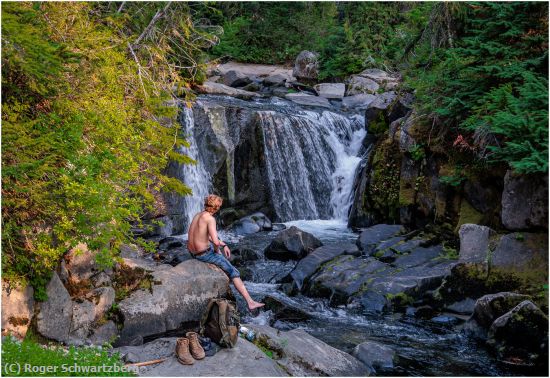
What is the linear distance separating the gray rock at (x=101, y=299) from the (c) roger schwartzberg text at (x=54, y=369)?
1.74m

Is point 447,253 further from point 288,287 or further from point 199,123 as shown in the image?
point 199,123

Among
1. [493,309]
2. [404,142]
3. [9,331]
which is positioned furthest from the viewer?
[404,142]

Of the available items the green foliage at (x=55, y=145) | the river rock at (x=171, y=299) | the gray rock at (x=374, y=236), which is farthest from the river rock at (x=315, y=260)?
the green foliage at (x=55, y=145)

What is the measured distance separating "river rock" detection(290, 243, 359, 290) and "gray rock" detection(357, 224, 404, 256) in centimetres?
22

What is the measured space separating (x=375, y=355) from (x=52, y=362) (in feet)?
14.0

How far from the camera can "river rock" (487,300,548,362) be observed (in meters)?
7.50

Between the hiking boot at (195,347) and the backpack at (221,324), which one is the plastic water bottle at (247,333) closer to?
the backpack at (221,324)

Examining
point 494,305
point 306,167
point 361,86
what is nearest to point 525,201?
point 494,305

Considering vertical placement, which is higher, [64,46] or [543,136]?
[64,46]

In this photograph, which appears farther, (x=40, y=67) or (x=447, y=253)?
(x=447, y=253)

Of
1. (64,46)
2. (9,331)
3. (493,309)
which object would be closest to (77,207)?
(9,331)

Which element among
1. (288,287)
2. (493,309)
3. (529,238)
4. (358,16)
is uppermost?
(358,16)

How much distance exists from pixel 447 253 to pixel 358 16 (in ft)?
81.3

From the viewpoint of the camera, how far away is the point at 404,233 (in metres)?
12.3
